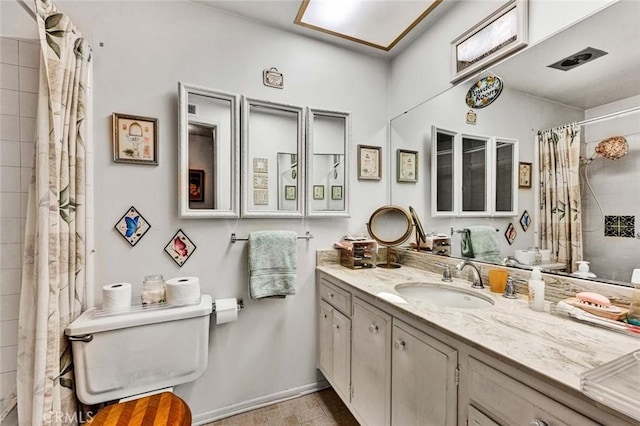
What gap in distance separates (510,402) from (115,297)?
5.14ft

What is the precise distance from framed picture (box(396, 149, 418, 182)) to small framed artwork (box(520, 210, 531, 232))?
0.75 meters

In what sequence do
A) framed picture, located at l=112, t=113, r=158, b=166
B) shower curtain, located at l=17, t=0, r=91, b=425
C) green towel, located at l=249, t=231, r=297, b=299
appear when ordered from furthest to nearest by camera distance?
green towel, located at l=249, t=231, r=297, b=299
framed picture, located at l=112, t=113, r=158, b=166
shower curtain, located at l=17, t=0, r=91, b=425

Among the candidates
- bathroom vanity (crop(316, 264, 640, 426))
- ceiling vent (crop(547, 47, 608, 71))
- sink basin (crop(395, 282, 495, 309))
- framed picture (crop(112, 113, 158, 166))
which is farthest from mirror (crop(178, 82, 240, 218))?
ceiling vent (crop(547, 47, 608, 71))

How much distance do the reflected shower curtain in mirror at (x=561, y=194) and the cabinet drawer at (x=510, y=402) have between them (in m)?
0.68

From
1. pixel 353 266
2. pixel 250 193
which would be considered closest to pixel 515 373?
pixel 353 266

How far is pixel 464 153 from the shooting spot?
1.59 meters

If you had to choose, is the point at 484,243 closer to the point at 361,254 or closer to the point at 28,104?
the point at 361,254

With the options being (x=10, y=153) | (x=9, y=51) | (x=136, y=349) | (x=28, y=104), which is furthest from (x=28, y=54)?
(x=136, y=349)

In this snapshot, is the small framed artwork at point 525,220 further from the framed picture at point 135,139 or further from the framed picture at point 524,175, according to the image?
the framed picture at point 135,139

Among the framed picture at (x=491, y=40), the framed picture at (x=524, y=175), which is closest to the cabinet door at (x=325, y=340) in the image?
the framed picture at (x=524, y=175)

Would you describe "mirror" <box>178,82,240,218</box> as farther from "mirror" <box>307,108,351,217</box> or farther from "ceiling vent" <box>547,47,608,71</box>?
"ceiling vent" <box>547,47,608,71</box>

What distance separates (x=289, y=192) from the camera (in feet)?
5.82

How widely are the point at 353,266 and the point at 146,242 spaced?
123cm

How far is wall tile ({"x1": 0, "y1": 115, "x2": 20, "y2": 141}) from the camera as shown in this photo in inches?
46.0
